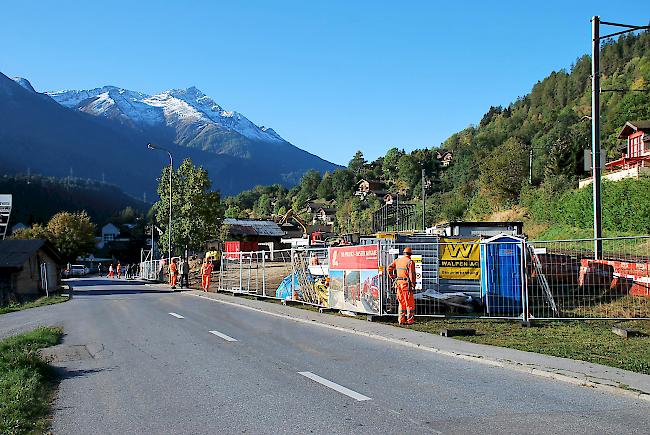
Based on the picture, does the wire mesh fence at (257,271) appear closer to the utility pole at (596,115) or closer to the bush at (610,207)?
the utility pole at (596,115)

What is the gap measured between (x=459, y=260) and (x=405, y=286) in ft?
8.80

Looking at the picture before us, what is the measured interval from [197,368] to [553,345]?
642 cm

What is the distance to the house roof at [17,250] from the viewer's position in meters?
40.9

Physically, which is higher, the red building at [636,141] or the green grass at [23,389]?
the red building at [636,141]

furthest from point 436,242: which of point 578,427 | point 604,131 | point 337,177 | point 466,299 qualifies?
point 337,177

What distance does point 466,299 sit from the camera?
17312 millimetres

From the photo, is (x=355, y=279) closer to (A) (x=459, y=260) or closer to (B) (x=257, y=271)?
(A) (x=459, y=260)

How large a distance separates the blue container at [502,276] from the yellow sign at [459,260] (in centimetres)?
29

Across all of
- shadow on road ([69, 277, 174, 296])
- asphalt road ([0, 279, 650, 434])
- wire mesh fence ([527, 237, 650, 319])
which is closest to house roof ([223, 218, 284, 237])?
shadow on road ([69, 277, 174, 296])

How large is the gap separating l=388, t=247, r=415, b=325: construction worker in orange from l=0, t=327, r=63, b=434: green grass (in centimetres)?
787

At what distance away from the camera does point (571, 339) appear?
12828mm

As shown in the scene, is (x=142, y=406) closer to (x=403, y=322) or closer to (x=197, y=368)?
(x=197, y=368)

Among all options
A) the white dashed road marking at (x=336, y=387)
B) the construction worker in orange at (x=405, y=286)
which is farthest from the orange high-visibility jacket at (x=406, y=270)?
the white dashed road marking at (x=336, y=387)

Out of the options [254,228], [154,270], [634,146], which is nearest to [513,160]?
[634,146]
